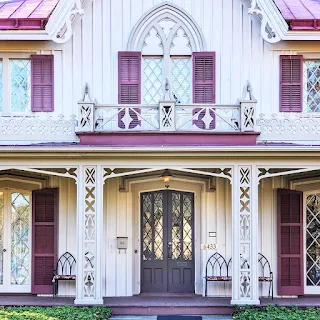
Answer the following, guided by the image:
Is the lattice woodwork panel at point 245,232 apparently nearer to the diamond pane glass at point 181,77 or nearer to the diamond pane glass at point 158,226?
the diamond pane glass at point 158,226

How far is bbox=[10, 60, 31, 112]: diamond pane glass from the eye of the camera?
12.0 m

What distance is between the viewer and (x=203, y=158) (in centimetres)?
1057

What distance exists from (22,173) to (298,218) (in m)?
6.94

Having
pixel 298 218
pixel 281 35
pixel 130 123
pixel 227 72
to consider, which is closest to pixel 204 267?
pixel 298 218

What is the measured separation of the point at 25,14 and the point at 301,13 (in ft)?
22.9

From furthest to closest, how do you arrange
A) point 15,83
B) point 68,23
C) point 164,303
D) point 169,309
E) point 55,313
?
point 15,83 < point 68,23 < point 164,303 < point 169,309 < point 55,313

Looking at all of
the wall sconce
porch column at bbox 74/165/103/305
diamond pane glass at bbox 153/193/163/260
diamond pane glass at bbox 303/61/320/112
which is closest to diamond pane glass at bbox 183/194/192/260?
diamond pane glass at bbox 153/193/163/260

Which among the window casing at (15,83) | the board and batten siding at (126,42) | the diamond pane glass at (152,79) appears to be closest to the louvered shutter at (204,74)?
the board and batten siding at (126,42)

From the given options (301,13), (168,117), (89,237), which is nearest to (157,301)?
(89,237)

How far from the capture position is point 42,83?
472 inches

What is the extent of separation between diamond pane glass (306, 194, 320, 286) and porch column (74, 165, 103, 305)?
17.1ft

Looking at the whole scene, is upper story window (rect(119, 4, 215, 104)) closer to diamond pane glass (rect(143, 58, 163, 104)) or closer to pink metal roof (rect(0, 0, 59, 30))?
diamond pane glass (rect(143, 58, 163, 104))

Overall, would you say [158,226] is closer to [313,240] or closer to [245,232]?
[245,232]

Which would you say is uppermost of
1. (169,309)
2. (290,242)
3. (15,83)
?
(15,83)
